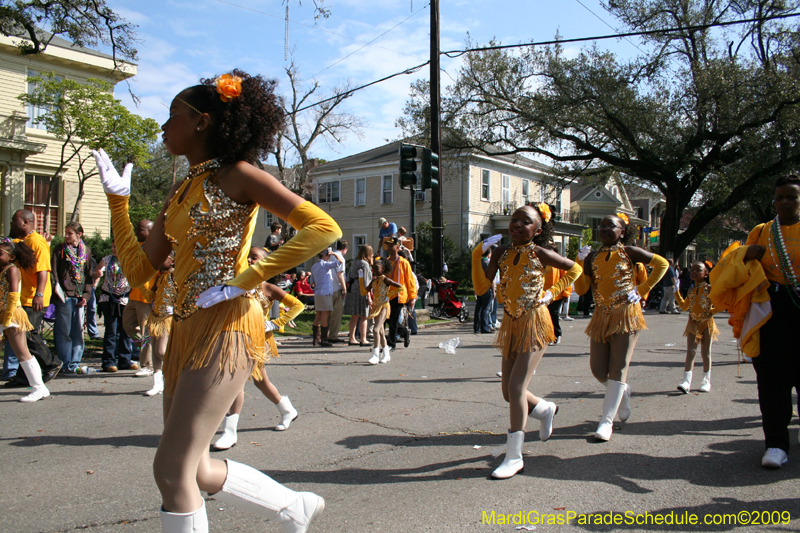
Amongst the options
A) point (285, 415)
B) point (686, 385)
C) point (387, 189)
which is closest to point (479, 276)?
point (285, 415)

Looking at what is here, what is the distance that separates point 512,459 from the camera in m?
4.05

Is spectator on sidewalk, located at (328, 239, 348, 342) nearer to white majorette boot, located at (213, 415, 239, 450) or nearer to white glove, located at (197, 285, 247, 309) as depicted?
white majorette boot, located at (213, 415, 239, 450)

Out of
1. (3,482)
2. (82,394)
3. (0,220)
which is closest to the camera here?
(3,482)

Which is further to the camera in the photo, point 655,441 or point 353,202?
point 353,202

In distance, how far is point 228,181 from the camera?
2445 mm

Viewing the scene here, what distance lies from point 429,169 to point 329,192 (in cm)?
2696

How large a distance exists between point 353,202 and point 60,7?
27.3 meters

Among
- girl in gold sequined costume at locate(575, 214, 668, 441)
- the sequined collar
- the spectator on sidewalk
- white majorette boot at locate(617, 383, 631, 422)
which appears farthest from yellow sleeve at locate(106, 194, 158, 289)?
the spectator on sidewalk

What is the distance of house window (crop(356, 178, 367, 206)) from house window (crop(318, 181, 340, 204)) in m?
1.73

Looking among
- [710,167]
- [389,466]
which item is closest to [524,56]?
[710,167]

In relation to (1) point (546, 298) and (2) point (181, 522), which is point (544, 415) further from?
(2) point (181, 522)

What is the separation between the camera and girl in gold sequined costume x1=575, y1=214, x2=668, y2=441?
201 inches

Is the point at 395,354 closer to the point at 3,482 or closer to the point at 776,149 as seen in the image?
the point at 3,482

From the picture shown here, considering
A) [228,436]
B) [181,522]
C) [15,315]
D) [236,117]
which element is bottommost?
[228,436]
